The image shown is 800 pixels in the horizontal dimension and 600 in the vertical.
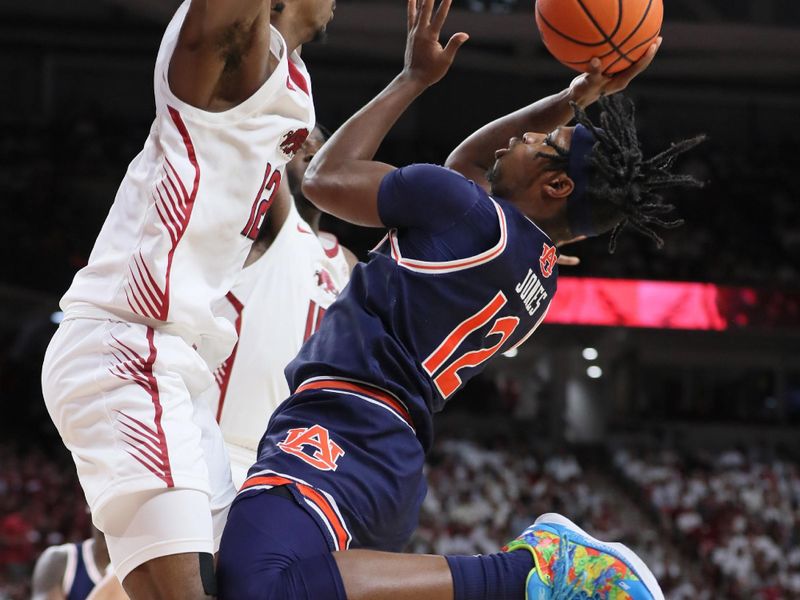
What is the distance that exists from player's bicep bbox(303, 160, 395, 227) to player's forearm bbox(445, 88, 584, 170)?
0.60m

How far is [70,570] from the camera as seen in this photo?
6113 millimetres

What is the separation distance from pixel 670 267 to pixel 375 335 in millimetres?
16249

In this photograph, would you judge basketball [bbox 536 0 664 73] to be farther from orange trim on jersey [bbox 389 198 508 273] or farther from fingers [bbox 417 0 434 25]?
orange trim on jersey [bbox 389 198 508 273]

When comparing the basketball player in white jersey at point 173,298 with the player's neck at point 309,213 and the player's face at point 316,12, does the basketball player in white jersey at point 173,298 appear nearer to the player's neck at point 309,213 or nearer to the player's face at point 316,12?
the player's face at point 316,12

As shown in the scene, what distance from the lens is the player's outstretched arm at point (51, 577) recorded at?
18.2 feet

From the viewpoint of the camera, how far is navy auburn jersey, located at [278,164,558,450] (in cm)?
274

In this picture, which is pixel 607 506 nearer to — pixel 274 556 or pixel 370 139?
pixel 370 139

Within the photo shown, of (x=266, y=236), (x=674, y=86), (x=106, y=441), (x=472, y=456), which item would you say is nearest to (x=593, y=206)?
(x=106, y=441)

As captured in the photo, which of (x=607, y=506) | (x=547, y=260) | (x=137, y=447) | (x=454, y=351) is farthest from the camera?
(x=607, y=506)

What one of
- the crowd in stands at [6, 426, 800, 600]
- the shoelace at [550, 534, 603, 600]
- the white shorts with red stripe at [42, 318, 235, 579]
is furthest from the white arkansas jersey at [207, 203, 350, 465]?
the crowd in stands at [6, 426, 800, 600]

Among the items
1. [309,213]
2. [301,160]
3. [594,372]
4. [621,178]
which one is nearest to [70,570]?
[309,213]

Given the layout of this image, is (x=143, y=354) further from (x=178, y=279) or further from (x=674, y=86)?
(x=674, y=86)

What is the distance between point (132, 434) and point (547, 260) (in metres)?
1.09

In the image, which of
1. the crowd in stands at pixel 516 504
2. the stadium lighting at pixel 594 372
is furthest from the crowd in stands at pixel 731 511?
the stadium lighting at pixel 594 372
